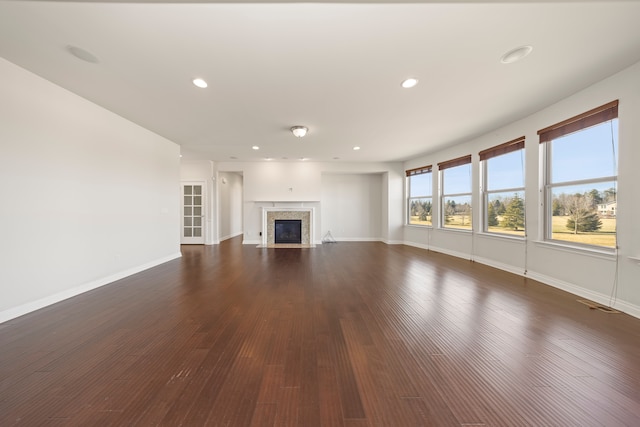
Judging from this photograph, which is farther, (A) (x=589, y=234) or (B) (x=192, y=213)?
(B) (x=192, y=213)

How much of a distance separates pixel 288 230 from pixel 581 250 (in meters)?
6.13

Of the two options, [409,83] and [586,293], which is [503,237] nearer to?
[586,293]

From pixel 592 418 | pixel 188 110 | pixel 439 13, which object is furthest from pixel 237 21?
pixel 592 418

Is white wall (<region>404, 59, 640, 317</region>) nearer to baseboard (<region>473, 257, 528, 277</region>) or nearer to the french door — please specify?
baseboard (<region>473, 257, 528, 277</region>)

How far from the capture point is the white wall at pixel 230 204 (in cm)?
769

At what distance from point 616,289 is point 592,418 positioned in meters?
2.30

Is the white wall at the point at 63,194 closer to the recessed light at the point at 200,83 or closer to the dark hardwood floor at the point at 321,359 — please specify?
the dark hardwood floor at the point at 321,359

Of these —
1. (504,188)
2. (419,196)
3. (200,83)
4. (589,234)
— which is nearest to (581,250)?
(589,234)

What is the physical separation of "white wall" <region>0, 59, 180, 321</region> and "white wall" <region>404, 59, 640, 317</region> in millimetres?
6368

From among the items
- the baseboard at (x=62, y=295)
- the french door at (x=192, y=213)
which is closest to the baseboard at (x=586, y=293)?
the baseboard at (x=62, y=295)

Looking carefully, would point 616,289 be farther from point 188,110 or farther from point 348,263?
point 188,110

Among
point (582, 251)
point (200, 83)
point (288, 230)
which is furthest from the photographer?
point (288, 230)

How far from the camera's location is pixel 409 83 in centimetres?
261

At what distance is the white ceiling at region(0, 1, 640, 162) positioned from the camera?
5.58ft
